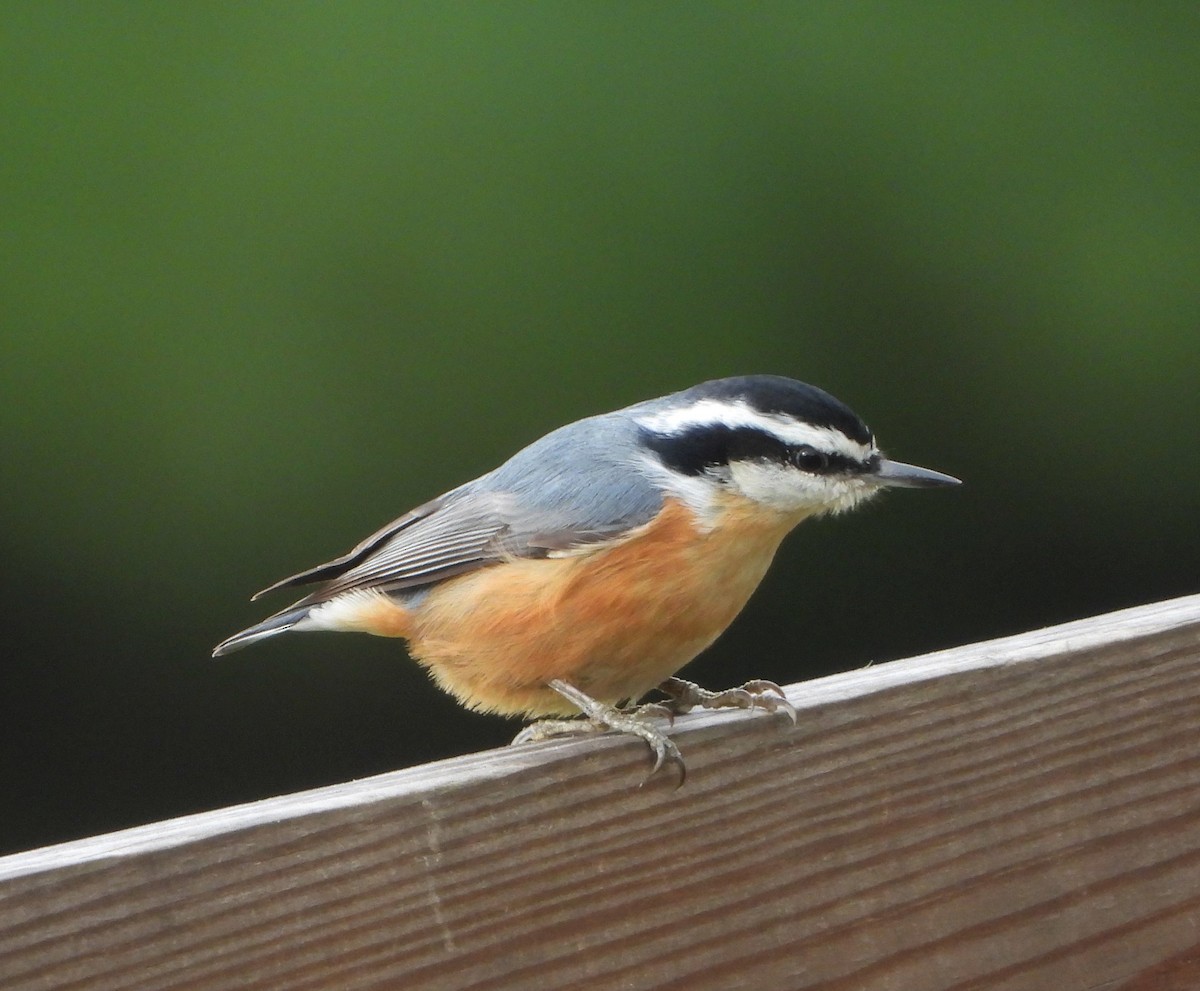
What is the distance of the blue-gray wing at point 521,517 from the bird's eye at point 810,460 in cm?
24

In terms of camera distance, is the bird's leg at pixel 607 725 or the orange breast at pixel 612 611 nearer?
the bird's leg at pixel 607 725

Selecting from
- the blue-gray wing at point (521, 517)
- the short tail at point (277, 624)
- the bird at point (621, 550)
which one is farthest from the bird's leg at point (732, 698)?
the short tail at point (277, 624)

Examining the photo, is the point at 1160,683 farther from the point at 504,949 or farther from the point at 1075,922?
the point at 504,949

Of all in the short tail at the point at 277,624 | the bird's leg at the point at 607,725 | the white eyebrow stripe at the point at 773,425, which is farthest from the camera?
the short tail at the point at 277,624

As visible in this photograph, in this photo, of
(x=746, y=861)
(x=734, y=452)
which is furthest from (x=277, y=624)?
(x=746, y=861)

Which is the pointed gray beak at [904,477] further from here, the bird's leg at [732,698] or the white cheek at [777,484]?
the bird's leg at [732,698]

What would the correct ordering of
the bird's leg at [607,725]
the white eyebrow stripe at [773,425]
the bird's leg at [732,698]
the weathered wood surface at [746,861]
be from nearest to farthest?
the weathered wood surface at [746,861] → the bird's leg at [607,725] → the bird's leg at [732,698] → the white eyebrow stripe at [773,425]

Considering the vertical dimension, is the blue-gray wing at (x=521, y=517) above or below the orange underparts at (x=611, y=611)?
above

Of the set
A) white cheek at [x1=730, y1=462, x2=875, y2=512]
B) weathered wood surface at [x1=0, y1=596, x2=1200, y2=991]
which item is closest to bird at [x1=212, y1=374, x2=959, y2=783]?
white cheek at [x1=730, y1=462, x2=875, y2=512]

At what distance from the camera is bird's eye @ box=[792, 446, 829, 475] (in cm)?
253

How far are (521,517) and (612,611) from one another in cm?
41

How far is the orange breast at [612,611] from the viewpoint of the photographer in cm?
238

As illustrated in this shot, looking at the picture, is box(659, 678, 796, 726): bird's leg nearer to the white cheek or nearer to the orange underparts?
the orange underparts

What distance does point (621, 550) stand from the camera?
2453 mm
